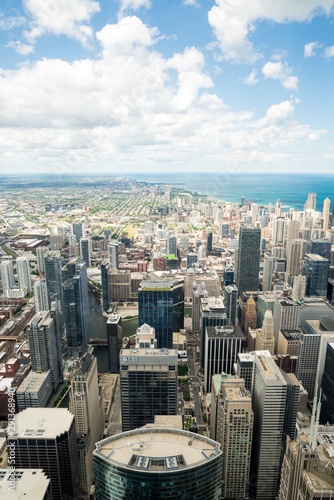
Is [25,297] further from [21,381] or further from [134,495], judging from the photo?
[134,495]

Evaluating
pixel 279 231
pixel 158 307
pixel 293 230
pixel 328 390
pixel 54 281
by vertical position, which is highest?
pixel 293 230

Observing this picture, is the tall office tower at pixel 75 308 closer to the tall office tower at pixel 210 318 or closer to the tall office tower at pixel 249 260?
the tall office tower at pixel 210 318

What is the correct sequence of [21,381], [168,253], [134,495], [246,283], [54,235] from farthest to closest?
[168,253] → [54,235] → [246,283] → [21,381] → [134,495]

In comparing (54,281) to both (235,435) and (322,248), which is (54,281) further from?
(322,248)

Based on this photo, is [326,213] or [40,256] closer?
[40,256]

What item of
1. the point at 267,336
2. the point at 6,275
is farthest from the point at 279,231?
the point at 6,275

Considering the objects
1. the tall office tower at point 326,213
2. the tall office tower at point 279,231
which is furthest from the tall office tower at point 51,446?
the tall office tower at point 326,213

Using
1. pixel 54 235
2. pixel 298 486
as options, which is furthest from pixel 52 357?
pixel 54 235
